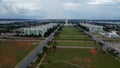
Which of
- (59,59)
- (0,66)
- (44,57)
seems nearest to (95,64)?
(59,59)

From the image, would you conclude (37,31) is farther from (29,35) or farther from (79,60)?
(79,60)

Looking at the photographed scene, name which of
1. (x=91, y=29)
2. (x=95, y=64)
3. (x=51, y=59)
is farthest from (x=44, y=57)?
(x=91, y=29)

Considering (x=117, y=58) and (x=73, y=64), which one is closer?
(x=73, y=64)

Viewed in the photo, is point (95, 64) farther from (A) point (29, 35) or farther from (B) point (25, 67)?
(A) point (29, 35)

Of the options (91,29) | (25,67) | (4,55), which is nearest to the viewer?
(25,67)

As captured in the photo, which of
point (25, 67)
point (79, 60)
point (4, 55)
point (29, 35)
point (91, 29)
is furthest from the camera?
point (91, 29)

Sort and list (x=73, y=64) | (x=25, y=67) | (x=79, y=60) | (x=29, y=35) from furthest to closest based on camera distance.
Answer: (x=29, y=35), (x=79, y=60), (x=73, y=64), (x=25, y=67)
